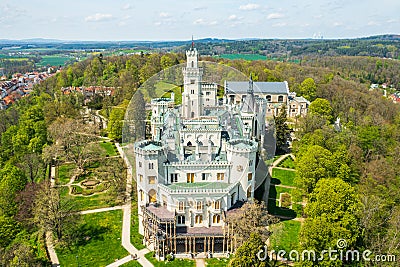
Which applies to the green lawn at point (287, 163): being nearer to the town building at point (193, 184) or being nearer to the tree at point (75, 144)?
the town building at point (193, 184)

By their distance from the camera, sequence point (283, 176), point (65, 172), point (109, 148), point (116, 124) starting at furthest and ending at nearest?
point (116, 124)
point (109, 148)
point (65, 172)
point (283, 176)

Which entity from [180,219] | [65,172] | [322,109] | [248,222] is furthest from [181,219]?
[322,109]

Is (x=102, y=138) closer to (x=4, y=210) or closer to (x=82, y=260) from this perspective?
(x=4, y=210)

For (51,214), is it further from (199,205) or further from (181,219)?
(199,205)

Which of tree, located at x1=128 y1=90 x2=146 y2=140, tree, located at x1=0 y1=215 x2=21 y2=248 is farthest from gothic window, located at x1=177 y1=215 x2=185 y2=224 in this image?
tree, located at x1=128 y1=90 x2=146 y2=140

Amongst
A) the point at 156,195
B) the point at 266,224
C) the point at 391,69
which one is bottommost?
the point at 266,224

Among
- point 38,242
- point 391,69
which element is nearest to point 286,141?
point 38,242

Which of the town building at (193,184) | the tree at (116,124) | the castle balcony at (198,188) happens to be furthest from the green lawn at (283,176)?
the tree at (116,124)
